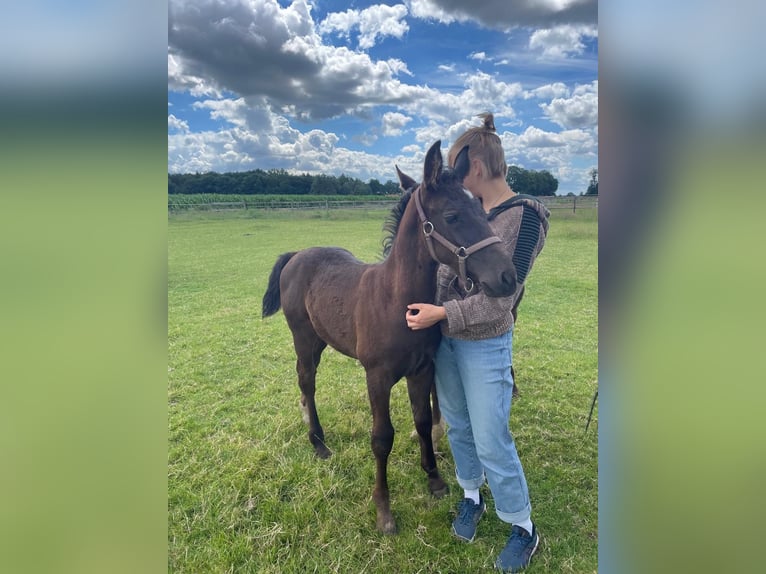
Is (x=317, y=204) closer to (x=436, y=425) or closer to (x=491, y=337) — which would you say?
(x=491, y=337)

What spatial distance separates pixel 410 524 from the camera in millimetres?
2555

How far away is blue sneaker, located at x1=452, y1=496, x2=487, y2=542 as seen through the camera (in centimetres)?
242

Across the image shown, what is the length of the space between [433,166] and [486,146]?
1.02 feet

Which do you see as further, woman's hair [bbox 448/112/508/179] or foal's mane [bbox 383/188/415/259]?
foal's mane [bbox 383/188/415/259]

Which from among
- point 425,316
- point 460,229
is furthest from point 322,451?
point 460,229

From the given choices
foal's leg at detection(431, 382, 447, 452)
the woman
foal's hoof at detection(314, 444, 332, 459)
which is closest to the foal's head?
the woman

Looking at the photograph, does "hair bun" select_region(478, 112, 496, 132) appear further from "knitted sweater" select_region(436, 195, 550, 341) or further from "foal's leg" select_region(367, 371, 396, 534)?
"foal's leg" select_region(367, 371, 396, 534)

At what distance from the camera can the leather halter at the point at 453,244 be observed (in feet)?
6.11

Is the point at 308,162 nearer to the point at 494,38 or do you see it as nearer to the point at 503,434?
the point at 494,38

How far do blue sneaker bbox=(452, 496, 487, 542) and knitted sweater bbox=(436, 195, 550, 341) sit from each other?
120cm

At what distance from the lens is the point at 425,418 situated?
9.09ft
